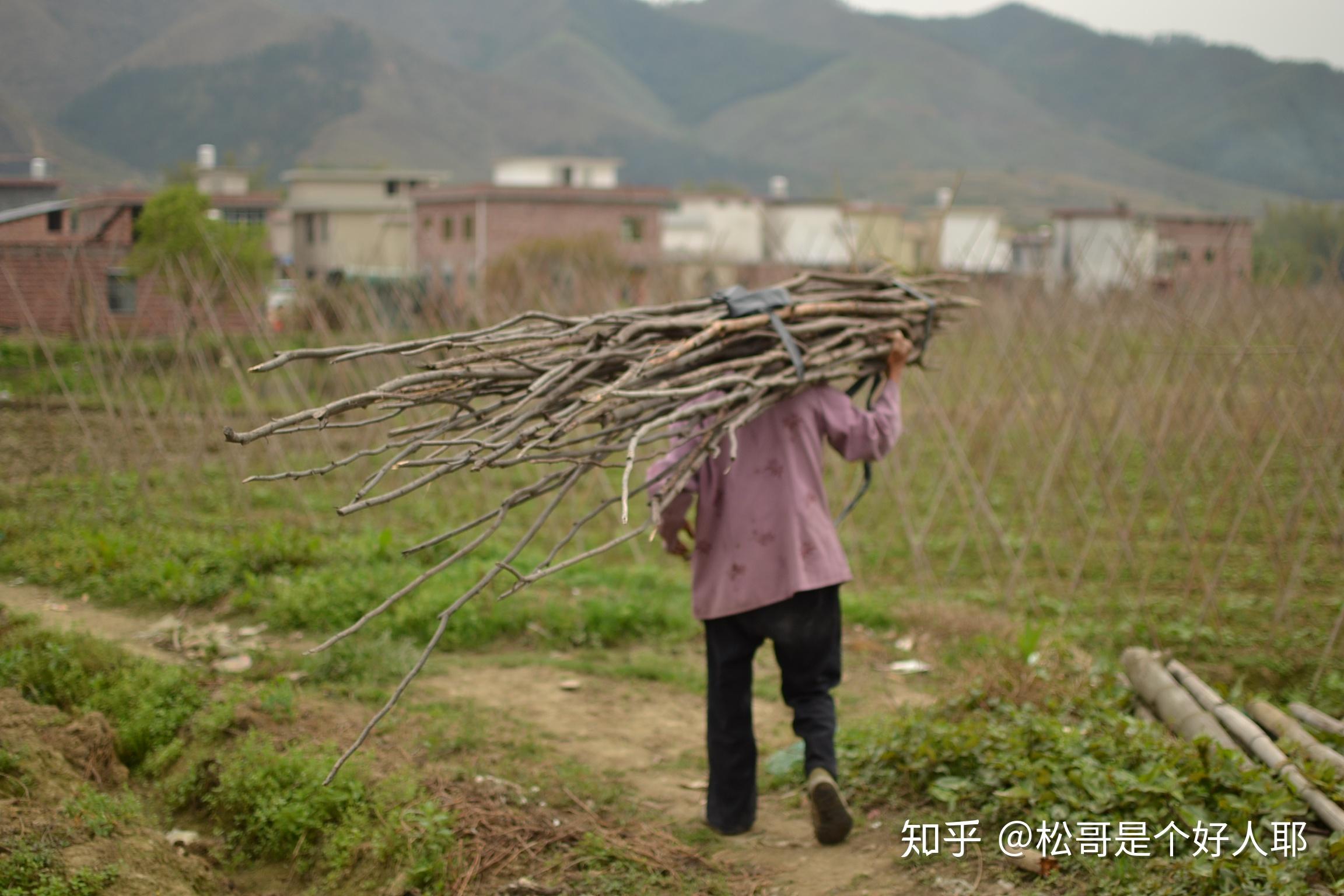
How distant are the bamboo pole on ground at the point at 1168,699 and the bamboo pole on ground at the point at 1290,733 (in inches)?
5.4

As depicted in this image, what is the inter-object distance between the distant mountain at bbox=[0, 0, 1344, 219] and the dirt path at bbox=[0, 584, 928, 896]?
21.3 m

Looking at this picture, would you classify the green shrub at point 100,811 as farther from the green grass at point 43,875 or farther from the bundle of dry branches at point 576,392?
the bundle of dry branches at point 576,392

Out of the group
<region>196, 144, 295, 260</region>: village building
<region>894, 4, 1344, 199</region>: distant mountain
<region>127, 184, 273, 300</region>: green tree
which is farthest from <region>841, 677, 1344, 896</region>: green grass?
<region>894, 4, 1344, 199</region>: distant mountain

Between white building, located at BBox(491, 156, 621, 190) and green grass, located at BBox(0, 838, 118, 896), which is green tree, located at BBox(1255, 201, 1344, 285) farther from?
white building, located at BBox(491, 156, 621, 190)

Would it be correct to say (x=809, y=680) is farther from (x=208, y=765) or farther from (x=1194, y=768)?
(x=208, y=765)

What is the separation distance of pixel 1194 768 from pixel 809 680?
2.85 ft

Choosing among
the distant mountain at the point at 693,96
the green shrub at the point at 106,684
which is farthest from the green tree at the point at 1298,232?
the distant mountain at the point at 693,96

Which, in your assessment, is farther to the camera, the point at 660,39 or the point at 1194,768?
the point at 660,39

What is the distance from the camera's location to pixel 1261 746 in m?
2.62

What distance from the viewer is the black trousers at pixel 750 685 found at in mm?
2547

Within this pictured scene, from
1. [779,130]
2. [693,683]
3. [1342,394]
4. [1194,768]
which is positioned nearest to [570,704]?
[693,683]

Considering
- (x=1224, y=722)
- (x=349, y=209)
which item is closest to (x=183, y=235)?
(x=349, y=209)

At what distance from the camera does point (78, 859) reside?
2.09 meters

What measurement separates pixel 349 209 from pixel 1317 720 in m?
29.7
